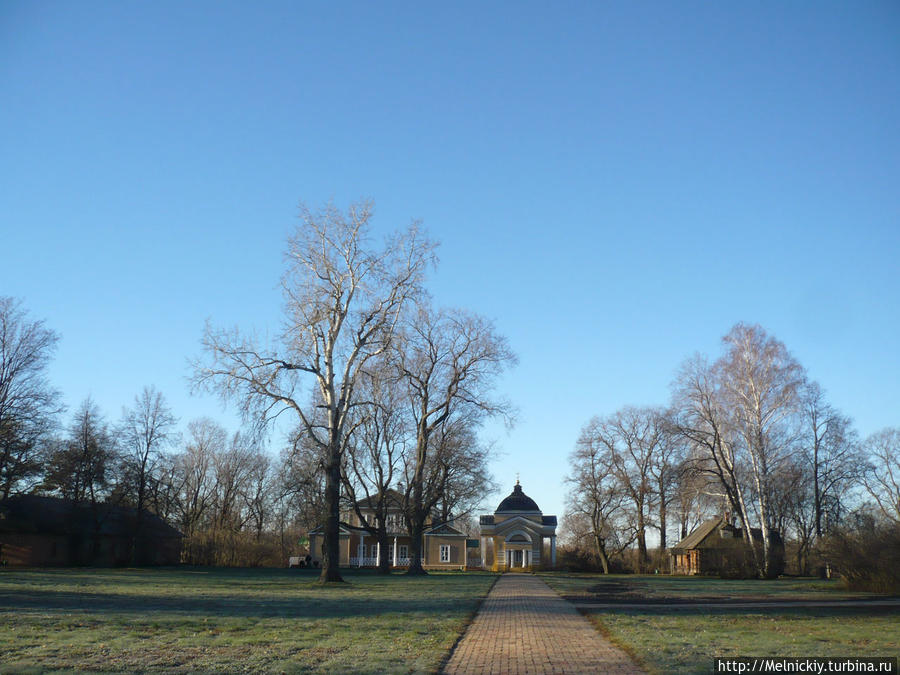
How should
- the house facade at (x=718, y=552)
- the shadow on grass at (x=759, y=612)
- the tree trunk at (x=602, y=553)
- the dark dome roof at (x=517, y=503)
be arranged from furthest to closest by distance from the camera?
1. the dark dome roof at (x=517, y=503)
2. the tree trunk at (x=602, y=553)
3. the house facade at (x=718, y=552)
4. the shadow on grass at (x=759, y=612)

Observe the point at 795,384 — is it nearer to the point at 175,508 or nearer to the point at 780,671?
the point at 780,671

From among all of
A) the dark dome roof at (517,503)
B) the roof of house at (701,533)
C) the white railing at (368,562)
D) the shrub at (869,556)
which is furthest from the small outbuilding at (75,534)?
the shrub at (869,556)

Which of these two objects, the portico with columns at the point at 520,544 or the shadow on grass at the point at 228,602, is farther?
the portico with columns at the point at 520,544

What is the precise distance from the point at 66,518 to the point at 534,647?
44646mm

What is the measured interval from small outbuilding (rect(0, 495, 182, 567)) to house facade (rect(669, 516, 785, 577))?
37978 millimetres

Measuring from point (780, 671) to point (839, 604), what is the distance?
41.9ft

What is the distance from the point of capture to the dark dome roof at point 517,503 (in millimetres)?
68312

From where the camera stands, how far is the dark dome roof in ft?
224

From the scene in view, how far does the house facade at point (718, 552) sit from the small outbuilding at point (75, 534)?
3798 centimetres

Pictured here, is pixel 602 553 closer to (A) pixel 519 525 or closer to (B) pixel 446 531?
(A) pixel 519 525

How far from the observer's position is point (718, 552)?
1908 inches

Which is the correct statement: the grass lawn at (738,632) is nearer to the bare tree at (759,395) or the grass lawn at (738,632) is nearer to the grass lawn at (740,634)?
the grass lawn at (740,634)

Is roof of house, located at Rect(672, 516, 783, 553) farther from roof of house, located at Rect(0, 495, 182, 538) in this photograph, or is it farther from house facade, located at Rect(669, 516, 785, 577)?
roof of house, located at Rect(0, 495, 182, 538)

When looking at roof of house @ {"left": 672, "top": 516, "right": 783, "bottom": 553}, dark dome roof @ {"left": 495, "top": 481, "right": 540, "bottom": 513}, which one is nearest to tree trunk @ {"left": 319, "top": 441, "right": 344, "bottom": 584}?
roof of house @ {"left": 672, "top": 516, "right": 783, "bottom": 553}
